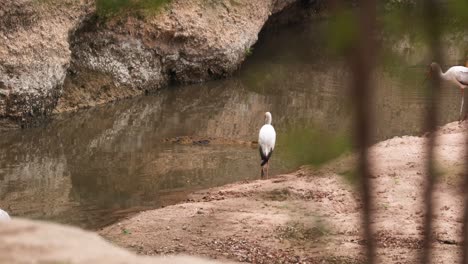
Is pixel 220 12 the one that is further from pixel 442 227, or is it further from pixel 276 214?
pixel 442 227

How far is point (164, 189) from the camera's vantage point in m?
10.2

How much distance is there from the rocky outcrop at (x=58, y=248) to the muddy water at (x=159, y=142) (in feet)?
16.2

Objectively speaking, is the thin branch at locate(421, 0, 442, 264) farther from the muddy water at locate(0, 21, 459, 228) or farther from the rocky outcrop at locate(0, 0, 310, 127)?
the rocky outcrop at locate(0, 0, 310, 127)

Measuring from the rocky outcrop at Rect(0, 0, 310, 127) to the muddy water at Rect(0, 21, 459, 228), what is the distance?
324 mm

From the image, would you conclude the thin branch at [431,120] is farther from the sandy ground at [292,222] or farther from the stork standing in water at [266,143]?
the stork standing in water at [266,143]

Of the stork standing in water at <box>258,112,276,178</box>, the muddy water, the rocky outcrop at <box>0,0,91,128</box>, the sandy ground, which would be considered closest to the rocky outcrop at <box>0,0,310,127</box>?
the rocky outcrop at <box>0,0,91,128</box>

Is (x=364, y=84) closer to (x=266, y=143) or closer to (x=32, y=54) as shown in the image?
(x=266, y=143)

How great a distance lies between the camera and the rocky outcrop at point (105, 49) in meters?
12.3

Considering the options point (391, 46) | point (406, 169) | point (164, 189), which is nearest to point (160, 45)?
point (164, 189)

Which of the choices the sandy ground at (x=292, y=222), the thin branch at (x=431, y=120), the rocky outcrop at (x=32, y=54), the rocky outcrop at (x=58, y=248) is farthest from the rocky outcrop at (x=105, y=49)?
the thin branch at (x=431, y=120)

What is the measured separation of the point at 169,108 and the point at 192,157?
9.56 ft

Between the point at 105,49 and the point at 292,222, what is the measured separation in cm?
733

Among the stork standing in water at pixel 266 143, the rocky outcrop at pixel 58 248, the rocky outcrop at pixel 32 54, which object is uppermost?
the rocky outcrop at pixel 32 54

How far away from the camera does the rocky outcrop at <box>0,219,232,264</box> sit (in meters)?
2.49
